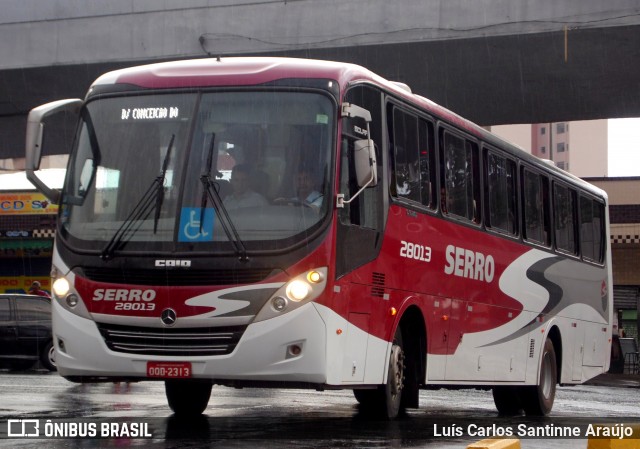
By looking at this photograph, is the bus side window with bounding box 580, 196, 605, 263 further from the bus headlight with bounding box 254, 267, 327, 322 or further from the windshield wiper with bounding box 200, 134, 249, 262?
the windshield wiper with bounding box 200, 134, 249, 262

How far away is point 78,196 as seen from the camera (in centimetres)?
1071

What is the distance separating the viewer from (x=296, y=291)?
9.96 m

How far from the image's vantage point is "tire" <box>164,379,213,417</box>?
12.4m

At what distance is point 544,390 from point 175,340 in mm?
7329

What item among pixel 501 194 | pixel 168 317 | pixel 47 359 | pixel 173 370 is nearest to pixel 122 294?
pixel 168 317

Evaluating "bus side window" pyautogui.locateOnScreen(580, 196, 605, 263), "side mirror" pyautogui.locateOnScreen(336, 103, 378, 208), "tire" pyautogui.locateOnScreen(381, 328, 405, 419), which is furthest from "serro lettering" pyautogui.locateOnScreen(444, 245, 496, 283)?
"bus side window" pyautogui.locateOnScreen(580, 196, 605, 263)

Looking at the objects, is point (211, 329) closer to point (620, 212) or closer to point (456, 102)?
point (456, 102)

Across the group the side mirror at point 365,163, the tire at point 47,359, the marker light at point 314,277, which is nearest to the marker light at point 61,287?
the marker light at point 314,277

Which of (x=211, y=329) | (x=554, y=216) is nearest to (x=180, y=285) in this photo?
(x=211, y=329)

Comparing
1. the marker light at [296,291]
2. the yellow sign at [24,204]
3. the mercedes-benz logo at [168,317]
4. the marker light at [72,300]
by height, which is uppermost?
the yellow sign at [24,204]

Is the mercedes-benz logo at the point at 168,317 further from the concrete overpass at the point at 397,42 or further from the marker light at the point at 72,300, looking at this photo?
the concrete overpass at the point at 397,42

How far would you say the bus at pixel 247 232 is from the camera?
32.8 feet

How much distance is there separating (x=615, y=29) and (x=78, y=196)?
9880 millimetres

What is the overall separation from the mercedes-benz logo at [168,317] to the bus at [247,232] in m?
0.02
